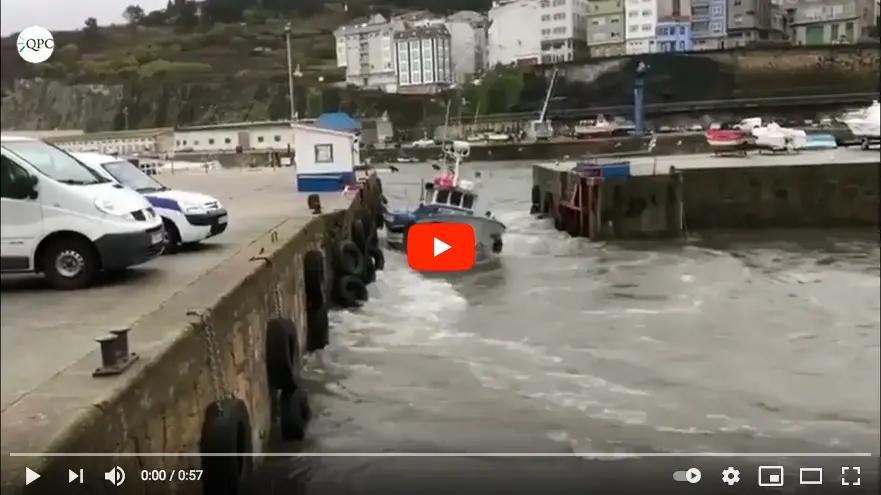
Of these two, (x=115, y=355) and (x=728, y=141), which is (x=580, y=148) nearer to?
(x=728, y=141)

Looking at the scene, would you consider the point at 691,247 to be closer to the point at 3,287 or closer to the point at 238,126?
the point at 238,126

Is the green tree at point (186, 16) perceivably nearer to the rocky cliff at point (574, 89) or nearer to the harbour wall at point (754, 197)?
the rocky cliff at point (574, 89)

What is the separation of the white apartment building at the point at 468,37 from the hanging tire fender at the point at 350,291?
2.11 metres

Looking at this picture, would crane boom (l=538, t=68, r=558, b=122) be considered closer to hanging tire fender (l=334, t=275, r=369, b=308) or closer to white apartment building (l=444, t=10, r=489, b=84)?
white apartment building (l=444, t=10, r=489, b=84)

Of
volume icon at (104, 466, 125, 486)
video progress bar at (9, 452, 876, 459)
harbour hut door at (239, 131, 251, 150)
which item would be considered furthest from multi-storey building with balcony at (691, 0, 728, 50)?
volume icon at (104, 466, 125, 486)

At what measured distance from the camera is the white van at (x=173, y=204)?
6.56 ft

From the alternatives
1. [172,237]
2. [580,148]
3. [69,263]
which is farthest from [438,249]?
[172,237]

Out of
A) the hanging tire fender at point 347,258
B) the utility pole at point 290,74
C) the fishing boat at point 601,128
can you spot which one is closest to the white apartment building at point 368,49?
the utility pole at point 290,74

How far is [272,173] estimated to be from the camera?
2912 mm

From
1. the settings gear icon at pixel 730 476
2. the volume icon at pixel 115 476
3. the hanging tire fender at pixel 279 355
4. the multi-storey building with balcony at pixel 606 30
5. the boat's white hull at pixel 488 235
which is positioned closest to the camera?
the volume icon at pixel 115 476

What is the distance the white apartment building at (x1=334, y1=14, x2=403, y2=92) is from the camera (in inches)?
86.6

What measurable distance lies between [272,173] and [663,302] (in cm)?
173

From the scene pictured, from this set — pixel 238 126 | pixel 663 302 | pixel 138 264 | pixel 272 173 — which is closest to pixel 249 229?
pixel 272 173
